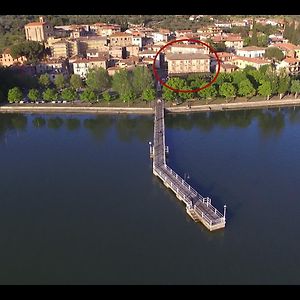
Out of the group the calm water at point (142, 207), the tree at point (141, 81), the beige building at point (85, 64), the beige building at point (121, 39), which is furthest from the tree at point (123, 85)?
the beige building at point (121, 39)

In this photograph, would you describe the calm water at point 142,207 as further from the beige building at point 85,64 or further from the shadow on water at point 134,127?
the beige building at point 85,64

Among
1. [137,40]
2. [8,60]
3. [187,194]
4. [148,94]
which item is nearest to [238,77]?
[148,94]

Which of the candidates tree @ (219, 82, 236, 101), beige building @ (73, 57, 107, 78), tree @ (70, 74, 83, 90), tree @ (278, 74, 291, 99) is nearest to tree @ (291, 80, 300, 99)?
tree @ (278, 74, 291, 99)

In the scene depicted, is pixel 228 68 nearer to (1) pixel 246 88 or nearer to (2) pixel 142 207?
(1) pixel 246 88

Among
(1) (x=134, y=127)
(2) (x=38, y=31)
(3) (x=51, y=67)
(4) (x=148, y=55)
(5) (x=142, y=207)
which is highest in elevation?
(2) (x=38, y=31)

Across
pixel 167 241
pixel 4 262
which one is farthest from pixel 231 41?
pixel 4 262

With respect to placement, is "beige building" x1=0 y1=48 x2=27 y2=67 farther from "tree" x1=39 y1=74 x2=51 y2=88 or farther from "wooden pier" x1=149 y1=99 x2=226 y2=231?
"wooden pier" x1=149 y1=99 x2=226 y2=231

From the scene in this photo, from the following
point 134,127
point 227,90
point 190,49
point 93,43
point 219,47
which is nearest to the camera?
point 134,127
